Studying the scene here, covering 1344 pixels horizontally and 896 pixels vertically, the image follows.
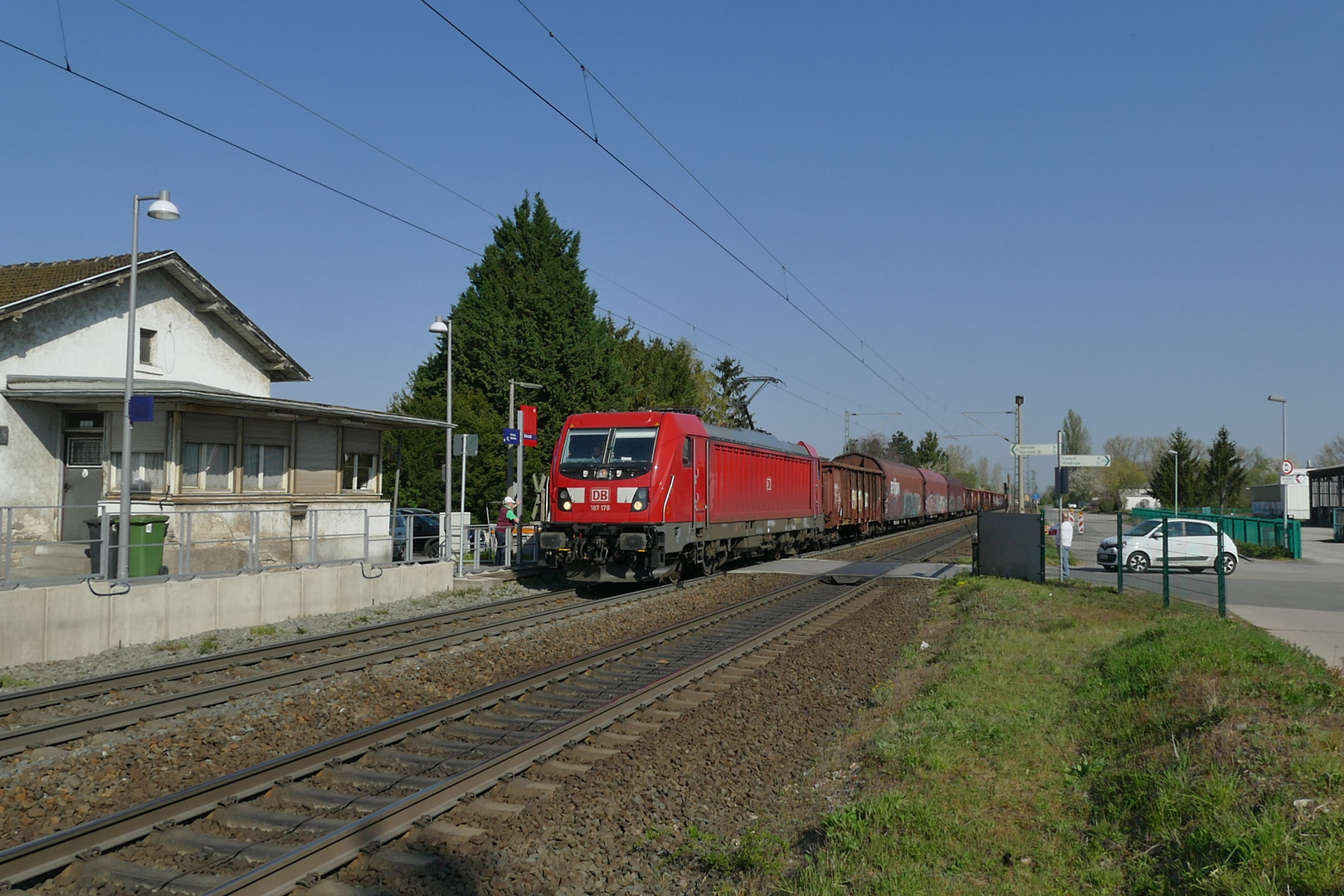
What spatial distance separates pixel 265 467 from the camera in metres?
18.4

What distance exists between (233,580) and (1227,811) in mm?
13475

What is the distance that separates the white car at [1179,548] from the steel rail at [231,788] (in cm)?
1804

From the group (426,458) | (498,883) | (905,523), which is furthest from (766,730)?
(905,523)

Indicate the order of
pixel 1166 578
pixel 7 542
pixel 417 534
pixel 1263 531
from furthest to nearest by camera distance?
pixel 1263 531
pixel 417 534
pixel 1166 578
pixel 7 542

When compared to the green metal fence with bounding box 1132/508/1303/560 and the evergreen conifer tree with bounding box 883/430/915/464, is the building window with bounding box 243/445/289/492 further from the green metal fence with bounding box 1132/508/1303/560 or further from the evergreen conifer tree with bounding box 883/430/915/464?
the evergreen conifer tree with bounding box 883/430/915/464

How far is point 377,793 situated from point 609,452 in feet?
41.0

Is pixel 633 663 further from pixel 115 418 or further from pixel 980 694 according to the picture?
pixel 115 418

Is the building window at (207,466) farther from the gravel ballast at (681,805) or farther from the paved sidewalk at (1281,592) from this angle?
the paved sidewalk at (1281,592)

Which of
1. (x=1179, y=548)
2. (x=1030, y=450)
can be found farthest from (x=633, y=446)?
(x=1179, y=548)

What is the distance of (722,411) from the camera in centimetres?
5897

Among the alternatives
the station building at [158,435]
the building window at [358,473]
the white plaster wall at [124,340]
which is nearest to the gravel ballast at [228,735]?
the station building at [158,435]

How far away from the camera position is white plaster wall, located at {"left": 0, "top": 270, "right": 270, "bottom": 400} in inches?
702

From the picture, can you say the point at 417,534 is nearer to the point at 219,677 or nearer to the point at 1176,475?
the point at 219,677

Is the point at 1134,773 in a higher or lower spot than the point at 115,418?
lower
